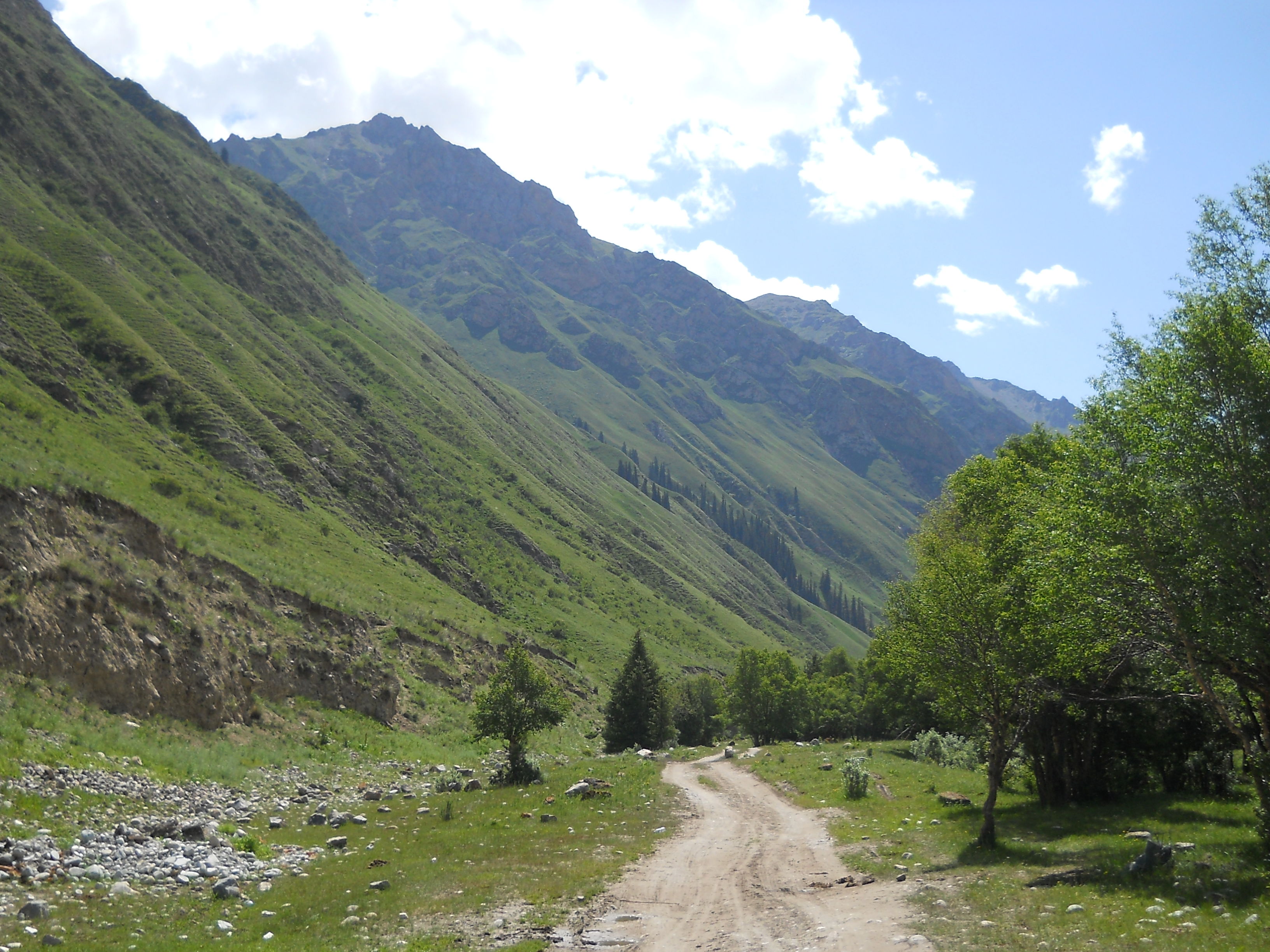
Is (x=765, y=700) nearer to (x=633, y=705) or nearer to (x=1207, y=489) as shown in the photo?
(x=633, y=705)

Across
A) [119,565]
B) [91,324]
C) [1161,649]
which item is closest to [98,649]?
[119,565]

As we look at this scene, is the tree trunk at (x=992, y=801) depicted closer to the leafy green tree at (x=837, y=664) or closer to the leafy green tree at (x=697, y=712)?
the leafy green tree at (x=697, y=712)

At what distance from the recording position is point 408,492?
12131cm

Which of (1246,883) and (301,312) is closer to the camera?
(1246,883)

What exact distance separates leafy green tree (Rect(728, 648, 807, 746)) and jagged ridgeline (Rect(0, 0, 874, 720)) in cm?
1812

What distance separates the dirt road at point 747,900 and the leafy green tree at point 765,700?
53.2 metres

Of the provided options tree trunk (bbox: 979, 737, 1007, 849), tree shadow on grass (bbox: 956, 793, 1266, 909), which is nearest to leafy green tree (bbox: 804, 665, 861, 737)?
tree shadow on grass (bbox: 956, 793, 1266, 909)

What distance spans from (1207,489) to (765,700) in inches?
2686

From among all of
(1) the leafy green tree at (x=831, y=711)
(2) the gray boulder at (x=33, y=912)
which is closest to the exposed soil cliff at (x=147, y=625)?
(2) the gray boulder at (x=33, y=912)

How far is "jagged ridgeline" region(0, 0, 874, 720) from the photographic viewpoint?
36.4 m

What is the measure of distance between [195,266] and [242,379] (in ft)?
132

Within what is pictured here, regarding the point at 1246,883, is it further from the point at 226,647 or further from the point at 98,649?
the point at 226,647

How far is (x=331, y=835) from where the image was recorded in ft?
82.7

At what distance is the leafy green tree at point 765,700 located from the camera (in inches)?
3201
